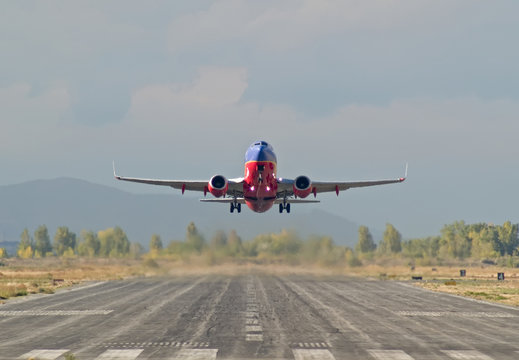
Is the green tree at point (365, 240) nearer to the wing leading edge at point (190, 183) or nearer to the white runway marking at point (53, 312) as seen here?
the wing leading edge at point (190, 183)

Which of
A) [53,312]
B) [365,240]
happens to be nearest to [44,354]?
[53,312]

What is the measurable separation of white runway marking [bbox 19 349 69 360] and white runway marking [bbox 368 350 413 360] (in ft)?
42.8

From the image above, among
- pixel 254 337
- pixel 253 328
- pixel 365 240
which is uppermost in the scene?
pixel 365 240

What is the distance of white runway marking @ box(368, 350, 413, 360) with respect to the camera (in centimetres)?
2670

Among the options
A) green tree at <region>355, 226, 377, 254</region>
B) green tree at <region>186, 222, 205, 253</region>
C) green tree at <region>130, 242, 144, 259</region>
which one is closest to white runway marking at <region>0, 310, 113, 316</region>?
green tree at <region>186, 222, 205, 253</region>

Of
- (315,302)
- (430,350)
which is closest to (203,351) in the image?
(430,350)

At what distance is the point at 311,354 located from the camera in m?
27.4

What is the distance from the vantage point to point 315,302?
180 ft

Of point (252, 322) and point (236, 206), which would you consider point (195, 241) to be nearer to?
point (236, 206)

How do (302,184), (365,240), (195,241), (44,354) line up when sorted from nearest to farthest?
(44,354) → (302,184) → (195,241) → (365,240)

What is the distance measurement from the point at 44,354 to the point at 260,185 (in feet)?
87.4

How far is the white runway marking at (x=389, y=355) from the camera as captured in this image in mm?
26703

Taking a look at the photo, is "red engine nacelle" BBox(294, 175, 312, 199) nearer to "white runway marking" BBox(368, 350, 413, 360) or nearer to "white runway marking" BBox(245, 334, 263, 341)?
"white runway marking" BBox(245, 334, 263, 341)

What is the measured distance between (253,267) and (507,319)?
50648 mm
